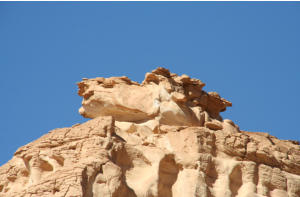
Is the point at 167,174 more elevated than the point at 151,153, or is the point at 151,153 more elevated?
the point at 151,153

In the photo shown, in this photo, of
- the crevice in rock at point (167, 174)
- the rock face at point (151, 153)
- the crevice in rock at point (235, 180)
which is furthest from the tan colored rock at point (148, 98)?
the crevice in rock at point (235, 180)

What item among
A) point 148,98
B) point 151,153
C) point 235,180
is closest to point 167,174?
point 151,153

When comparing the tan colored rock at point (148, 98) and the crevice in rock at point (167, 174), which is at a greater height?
the tan colored rock at point (148, 98)

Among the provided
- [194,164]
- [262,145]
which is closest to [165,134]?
[194,164]

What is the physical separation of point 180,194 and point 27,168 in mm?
4184

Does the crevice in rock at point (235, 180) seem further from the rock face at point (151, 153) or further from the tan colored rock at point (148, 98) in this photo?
the tan colored rock at point (148, 98)

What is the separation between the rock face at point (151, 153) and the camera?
1973 cm

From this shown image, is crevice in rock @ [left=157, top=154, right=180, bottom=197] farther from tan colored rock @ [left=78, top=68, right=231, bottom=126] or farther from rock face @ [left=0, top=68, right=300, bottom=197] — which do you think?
tan colored rock @ [left=78, top=68, right=231, bottom=126]

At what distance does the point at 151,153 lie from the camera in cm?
2123

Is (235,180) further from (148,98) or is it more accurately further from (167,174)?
(148,98)

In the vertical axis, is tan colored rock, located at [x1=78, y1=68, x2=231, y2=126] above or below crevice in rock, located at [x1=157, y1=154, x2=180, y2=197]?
above

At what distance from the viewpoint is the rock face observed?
1973 centimetres

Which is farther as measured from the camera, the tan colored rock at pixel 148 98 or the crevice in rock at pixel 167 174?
the tan colored rock at pixel 148 98

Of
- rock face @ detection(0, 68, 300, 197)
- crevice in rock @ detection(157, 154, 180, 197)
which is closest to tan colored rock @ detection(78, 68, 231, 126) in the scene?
rock face @ detection(0, 68, 300, 197)
